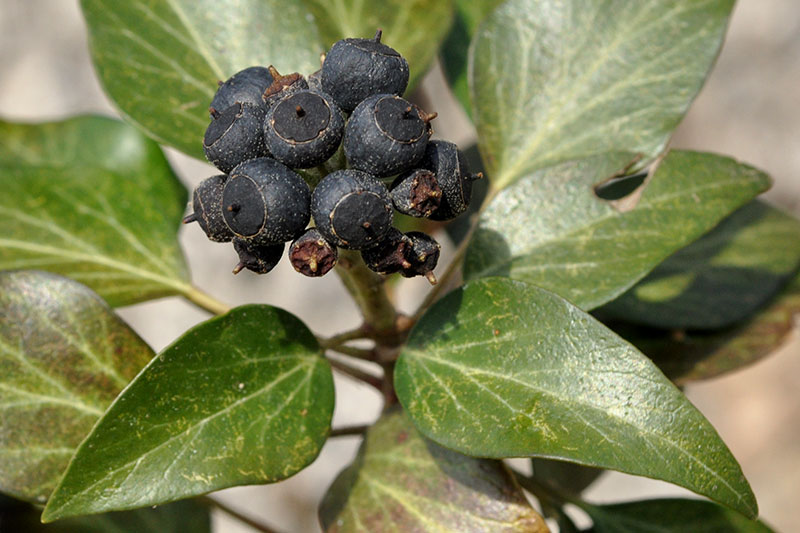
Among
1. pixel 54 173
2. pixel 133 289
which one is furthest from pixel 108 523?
pixel 54 173

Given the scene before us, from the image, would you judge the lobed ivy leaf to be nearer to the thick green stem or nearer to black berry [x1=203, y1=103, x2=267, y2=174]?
the thick green stem

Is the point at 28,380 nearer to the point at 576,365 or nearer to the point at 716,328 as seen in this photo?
the point at 576,365

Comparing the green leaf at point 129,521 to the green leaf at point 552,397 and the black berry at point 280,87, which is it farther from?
the black berry at point 280,87

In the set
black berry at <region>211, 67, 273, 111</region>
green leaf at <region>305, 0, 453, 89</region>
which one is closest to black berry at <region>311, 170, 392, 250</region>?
black berry at <region>211, 67, 273, 111</region>

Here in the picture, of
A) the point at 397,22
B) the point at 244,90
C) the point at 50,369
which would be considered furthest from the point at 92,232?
the point at 397,22

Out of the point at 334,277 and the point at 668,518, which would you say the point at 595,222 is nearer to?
the point at 668,518

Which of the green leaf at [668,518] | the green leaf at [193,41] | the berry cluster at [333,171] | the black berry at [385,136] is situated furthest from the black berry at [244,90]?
the green leaf at [668,518]

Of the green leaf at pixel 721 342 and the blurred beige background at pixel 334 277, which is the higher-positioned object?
the green leaf at pixel 721 342
